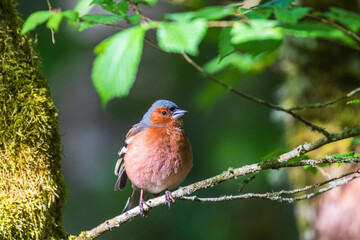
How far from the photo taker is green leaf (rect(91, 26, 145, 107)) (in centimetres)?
155

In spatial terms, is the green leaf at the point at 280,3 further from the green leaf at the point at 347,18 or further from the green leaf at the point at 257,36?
the green leaf at the point at 347,18

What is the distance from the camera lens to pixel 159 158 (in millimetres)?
3178

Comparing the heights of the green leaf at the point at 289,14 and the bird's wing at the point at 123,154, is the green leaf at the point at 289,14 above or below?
above

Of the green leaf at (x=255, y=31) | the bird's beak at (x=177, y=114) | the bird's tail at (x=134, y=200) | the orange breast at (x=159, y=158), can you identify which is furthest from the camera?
the bird's tail at (x=134, y=200)

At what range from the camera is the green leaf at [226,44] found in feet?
7.90

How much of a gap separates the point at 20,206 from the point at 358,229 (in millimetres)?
3311

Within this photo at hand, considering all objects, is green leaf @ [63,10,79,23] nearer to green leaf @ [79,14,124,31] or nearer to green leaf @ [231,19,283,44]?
green leaf @ [79,14,124,31]

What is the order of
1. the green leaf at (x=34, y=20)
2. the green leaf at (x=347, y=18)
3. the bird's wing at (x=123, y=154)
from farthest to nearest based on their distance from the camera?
the bird's wing at (x=123, y=154) → the green leaf at (x=347, y=18) → the green leaf at (x=34, y=20)

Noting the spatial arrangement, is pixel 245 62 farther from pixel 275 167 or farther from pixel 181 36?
pixel 181 36

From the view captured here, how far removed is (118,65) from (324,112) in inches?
147

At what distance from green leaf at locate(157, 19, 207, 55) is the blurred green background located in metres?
4.28

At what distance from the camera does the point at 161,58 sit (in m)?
9.66

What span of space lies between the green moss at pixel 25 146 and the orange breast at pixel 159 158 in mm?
659

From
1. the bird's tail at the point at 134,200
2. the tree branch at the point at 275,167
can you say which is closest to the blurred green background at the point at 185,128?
the bird's tail at the point at 134,200
